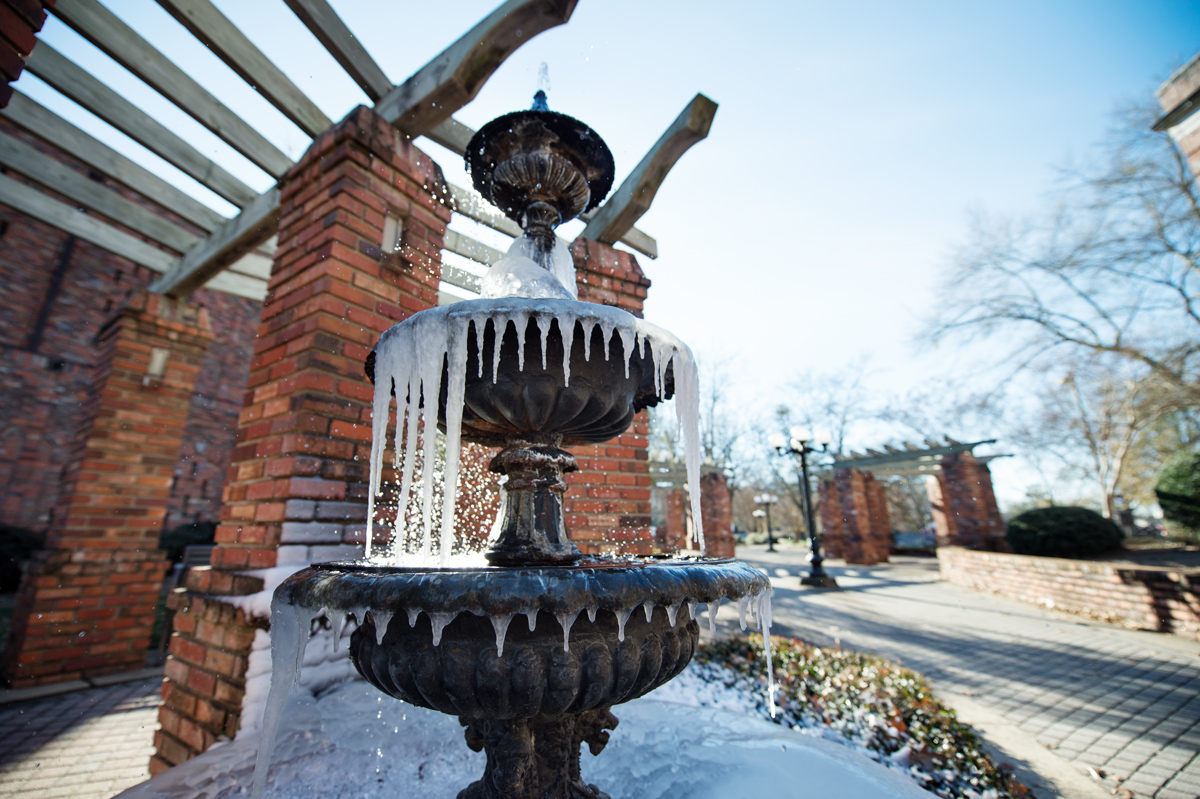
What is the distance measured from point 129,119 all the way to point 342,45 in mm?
1759

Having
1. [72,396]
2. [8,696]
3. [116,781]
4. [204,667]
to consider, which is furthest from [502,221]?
[72,396]

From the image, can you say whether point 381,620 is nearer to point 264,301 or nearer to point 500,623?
point 500,623

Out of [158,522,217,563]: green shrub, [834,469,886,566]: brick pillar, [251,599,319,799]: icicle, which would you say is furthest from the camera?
[834,469,886,566]: brick pillar

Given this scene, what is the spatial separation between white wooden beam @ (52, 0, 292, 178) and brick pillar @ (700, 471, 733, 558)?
9831mm

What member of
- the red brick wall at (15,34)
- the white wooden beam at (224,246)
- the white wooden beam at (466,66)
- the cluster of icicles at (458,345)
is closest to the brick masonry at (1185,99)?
the white wooden beam at (466,66)

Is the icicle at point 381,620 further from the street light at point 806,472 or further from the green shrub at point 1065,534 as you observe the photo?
the green shrub at point 1065,534

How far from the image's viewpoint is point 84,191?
388 centimetres

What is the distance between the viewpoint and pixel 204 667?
216 centimetres

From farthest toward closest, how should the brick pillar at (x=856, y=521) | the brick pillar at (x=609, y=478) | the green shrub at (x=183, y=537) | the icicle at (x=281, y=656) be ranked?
the brick pillar at (x=856, y=521) < the green shrub at (x=183, y=537) < the brick pillar at (x=609, y=478) < the icicle at (x=281, y=656)

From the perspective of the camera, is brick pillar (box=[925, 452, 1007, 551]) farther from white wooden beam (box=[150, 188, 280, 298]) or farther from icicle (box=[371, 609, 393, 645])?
white wooden beam (box=[150, 188, 280, 298])

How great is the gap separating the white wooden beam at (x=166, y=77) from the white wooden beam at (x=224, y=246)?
285 mm

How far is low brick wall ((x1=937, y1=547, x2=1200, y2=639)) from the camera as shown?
563 centimetres

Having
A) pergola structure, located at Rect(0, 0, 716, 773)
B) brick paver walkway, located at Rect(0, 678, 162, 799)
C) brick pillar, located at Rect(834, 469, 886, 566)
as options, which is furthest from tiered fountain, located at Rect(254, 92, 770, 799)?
brick pillar, located at Rect(834, 469, 886, 566)

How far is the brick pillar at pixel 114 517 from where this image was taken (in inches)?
154
